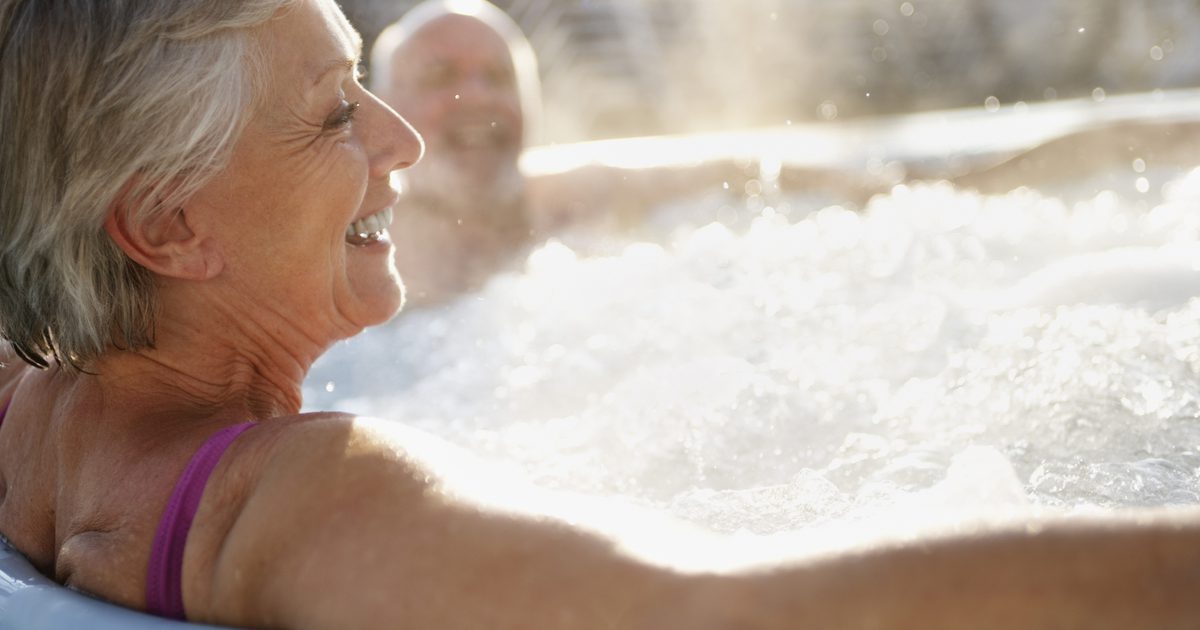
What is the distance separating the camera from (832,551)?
2.78 ft

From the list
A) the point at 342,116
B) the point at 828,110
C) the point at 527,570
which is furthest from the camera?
the point at 828,110

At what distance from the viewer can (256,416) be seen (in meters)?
1.36

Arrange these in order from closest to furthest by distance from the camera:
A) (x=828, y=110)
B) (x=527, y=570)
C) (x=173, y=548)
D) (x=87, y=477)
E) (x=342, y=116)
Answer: (x=527, y=570) → (x=173, y=548) → (x=87, y=477) → (x=342, y=116) → (x=828, y=110)

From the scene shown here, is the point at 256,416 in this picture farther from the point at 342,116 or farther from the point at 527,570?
the point at 527,570

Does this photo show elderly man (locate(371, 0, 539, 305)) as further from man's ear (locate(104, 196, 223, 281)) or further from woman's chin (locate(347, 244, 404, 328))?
man's ear (locate(104, 196, 223, 281))

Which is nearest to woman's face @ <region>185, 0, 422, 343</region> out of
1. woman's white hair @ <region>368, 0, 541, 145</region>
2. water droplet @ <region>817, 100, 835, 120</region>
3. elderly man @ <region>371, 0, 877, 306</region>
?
elderly man @ <region>371, 0, 877, 306</region>

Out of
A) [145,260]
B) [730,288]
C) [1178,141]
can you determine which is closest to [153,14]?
[145,260]

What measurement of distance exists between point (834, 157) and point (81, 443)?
486 cm

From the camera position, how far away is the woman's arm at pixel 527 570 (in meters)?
0.79

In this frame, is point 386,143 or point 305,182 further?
point 386,143

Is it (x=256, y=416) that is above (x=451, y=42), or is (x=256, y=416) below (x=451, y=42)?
below

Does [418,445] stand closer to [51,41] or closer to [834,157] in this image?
[51,41]

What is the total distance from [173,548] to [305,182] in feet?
1.36


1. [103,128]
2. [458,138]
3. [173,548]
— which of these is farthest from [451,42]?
[173,548]
